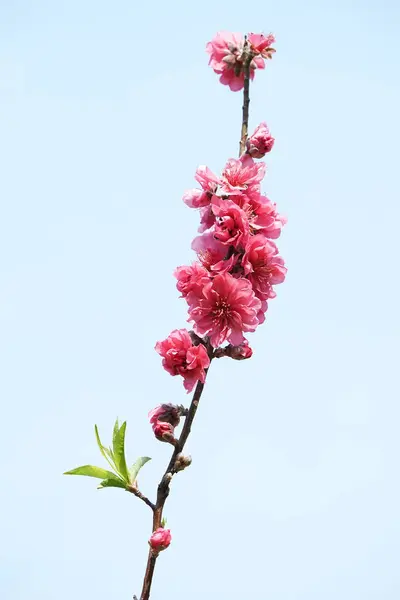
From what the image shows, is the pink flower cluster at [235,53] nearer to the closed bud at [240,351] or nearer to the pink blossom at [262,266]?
A: the pink blossom at [262,266]

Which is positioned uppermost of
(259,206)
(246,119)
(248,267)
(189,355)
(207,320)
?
(246,119)

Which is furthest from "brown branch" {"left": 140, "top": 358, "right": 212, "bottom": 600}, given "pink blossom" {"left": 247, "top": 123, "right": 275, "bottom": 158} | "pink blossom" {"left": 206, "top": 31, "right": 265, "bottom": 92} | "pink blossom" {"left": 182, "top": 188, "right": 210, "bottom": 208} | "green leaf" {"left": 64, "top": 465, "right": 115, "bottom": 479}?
"pink blossom" {"left": 206, "top": 31, "right": 265, "bottom": 92}

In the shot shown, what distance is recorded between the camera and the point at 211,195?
135 inches

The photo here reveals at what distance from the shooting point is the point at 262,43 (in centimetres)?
383

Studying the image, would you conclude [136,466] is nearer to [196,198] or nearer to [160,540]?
[160,540]

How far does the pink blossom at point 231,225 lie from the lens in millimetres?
3238

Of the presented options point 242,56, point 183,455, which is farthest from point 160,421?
point 242,56

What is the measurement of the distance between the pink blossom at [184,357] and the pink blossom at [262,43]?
5.21 feet

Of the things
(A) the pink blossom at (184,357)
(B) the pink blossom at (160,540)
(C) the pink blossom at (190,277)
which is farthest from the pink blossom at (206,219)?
(B) the pink blossom at (160,540)

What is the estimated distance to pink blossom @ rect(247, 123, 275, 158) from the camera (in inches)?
135

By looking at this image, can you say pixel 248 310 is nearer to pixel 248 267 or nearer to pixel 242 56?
pixel 248 267

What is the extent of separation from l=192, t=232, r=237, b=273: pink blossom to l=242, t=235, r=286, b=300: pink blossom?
78 mm

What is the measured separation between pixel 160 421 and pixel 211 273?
2.21 feet

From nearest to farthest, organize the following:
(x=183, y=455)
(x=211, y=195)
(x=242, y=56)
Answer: (x=183, y=455), (x=211, y=195), (x=242, y=56)
